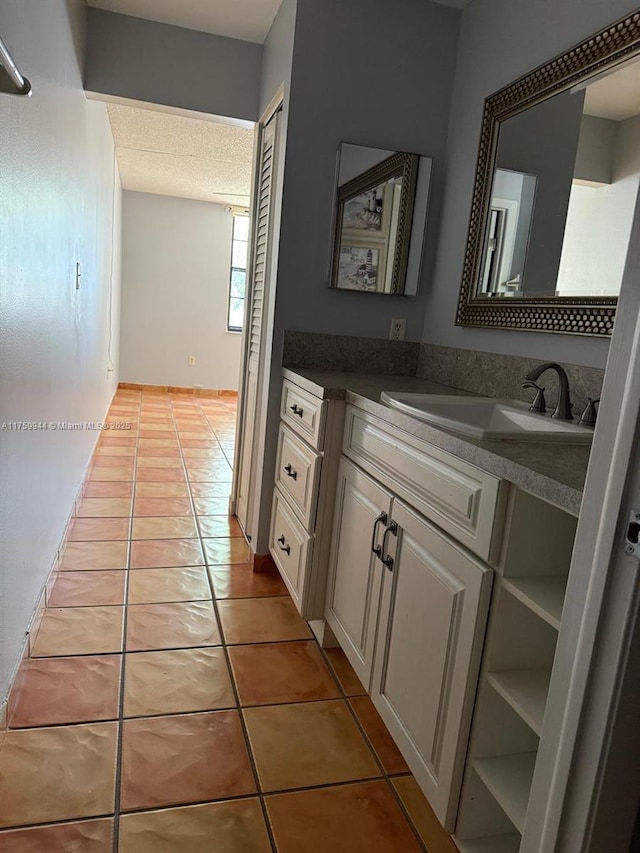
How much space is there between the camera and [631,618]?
67 centimetres

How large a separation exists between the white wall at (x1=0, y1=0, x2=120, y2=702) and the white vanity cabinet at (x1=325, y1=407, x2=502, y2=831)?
910mm

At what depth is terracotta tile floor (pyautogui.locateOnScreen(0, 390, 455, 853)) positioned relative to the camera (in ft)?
4.15

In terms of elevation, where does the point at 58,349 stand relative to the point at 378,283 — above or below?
below

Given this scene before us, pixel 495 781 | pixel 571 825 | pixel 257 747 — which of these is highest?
→ pixel 571 825

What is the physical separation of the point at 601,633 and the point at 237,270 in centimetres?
710

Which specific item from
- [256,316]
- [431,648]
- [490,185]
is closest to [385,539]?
[431,648]

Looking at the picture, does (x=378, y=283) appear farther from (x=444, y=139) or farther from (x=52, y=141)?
(x=52, y=141)

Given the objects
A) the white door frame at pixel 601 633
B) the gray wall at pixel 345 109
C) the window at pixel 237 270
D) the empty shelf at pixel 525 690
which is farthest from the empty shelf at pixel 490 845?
the window at pixel 237 270

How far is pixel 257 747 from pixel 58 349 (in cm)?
157

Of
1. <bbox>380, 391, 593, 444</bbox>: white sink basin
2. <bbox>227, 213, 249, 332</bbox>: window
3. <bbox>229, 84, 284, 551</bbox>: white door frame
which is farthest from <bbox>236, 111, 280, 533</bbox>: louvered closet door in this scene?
<bbox>227, 213, 249, 332</bbox>: window

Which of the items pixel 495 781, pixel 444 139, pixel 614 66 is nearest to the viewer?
pixel 495 781

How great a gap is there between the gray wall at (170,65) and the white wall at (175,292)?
4482 mm

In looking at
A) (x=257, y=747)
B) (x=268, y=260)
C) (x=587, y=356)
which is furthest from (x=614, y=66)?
(x=257, y=747)

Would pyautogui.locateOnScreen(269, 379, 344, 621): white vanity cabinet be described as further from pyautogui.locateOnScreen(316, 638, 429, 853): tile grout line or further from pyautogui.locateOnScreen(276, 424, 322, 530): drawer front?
pyautogui.locateOnScreen(316, 638, 429, 853): tile grout line
